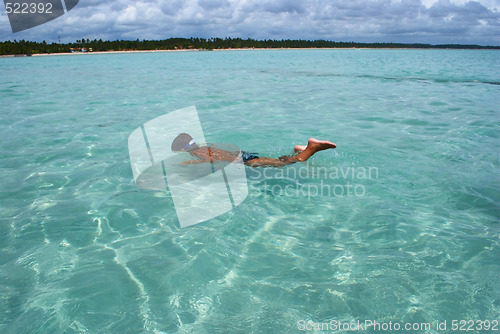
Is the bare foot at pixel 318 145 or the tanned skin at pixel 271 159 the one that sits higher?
the bare foot at pixel 318 145

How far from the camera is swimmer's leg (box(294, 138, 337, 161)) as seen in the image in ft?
16.3

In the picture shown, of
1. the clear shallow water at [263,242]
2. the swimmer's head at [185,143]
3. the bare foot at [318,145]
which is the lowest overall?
the clear shallow water at [263,242]

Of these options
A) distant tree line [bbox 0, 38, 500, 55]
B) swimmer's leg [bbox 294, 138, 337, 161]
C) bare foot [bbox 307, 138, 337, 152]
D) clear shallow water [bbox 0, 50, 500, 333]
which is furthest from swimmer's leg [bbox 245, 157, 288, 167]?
distant tree line [bbox 0, 38, 500, 55]

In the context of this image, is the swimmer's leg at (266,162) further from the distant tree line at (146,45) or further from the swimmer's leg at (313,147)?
the distant tree line at (146,45)

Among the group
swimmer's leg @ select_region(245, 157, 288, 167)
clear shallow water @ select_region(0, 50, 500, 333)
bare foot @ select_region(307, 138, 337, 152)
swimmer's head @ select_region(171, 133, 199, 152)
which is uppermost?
bare foot @ select_region(307, 138, 337, 152)

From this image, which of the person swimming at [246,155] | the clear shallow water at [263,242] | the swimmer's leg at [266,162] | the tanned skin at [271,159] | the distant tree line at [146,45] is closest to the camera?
the clear shallow water at [263,242]

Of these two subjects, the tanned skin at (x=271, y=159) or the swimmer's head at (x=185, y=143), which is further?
the swimmer's head at (x=185, y=143)

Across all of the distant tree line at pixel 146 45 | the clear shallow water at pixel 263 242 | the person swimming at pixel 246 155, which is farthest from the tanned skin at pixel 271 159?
the distant tree line at pixel 146 45

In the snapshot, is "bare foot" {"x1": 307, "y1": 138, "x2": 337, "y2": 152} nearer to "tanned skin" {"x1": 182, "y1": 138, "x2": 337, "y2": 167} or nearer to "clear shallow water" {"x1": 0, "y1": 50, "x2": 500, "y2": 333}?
"tanned skin" {"x1": 182, "y1": 138, "x2": 337, "y2": 167}

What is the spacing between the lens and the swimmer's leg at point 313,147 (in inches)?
195

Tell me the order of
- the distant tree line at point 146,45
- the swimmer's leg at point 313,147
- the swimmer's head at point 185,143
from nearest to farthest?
the swimmer's leg at point 313,147
the swimmer's head at point 185,143
the distant tree line at point 146,45

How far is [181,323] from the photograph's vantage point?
8.59 ft

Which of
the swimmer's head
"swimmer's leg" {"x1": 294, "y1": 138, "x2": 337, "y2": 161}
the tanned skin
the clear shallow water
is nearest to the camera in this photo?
the clear shallow water

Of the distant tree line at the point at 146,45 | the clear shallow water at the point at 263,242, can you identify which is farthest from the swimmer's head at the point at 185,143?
the distant tree line at the point at 146,45
